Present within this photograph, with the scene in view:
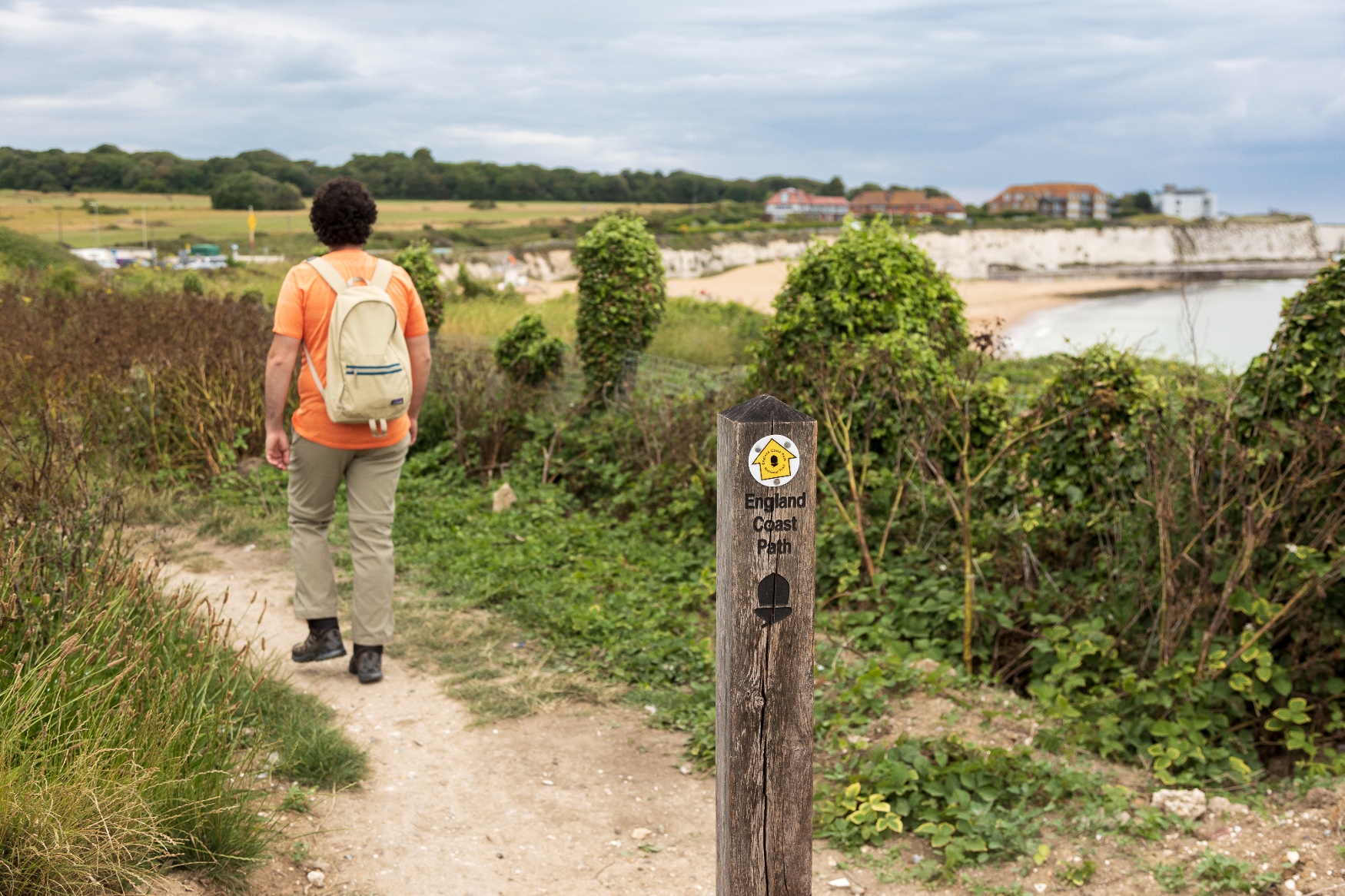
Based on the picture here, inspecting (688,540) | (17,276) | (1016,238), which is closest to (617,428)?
(688,540)

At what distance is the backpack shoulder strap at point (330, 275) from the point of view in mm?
4566

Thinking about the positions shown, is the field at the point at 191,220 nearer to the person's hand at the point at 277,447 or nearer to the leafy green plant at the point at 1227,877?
the person's hand at the point at 277,447

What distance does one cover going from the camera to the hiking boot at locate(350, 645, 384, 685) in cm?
494

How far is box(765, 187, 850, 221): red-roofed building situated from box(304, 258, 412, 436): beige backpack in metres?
76.0

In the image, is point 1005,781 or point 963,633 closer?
point 1005,781

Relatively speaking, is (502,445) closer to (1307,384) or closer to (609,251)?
(609,251)

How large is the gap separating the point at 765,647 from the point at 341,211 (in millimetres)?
3183

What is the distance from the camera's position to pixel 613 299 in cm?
972

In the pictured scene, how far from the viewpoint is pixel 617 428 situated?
849cm

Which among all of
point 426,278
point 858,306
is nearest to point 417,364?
point 858,306

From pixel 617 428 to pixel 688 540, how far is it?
1.90m

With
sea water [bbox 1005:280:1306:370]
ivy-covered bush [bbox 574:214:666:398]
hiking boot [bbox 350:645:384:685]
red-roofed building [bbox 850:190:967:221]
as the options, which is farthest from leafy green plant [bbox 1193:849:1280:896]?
red-roofed building [bbox 850:190:967:221]

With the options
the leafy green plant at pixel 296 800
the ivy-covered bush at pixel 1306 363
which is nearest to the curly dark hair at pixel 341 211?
the leafy green plant at pixel 296 800

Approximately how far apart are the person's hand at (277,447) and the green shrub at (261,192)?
175ft
